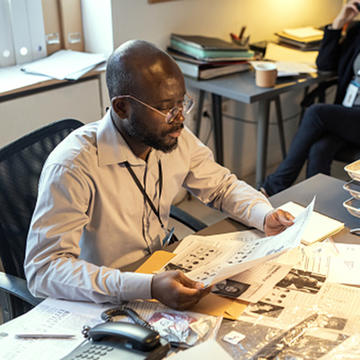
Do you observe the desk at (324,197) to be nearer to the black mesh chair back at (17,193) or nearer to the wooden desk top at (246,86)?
the black mesh chair back at (17,193)

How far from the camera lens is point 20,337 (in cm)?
105

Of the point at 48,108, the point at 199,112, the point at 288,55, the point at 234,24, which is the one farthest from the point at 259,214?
the point at 234,24

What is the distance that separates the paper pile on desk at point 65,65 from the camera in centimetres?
235

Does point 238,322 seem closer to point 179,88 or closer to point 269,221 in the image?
point 269,221

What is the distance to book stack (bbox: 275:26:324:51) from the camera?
10.4 feet

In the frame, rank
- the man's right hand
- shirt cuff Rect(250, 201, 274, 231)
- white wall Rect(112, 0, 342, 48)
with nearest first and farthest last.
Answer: shirt cuff Rect(250, 201, 274, 231)
white wall Rect(112, 0, 342, 48)
the man's right hand

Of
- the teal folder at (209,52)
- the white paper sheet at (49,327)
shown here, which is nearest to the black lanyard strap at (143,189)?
the white paper sheet at (49,327)

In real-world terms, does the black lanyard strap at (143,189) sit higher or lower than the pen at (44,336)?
higher

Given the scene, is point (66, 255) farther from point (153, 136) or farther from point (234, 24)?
point (234, 24)

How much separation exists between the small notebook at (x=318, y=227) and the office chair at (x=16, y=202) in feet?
2.27

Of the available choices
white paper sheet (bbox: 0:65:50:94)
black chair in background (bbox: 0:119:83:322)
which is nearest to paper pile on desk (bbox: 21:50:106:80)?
white paper sheet (bbox: 0:65:50:94)

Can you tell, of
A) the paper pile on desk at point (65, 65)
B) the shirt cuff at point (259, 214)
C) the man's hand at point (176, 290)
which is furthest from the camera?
the paper pile on desk at point (65, 65)

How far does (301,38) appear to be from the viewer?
3.20 m

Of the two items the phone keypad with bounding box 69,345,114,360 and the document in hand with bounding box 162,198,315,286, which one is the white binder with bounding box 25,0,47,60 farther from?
the phone keypad with bounding box 69,345,114,360
